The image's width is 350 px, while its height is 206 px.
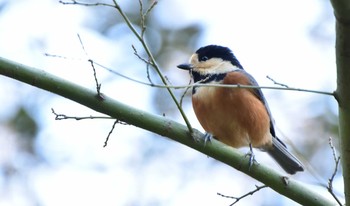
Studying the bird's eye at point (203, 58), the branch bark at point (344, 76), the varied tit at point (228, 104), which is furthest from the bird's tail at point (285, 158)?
the branch bark at point (344, 76)

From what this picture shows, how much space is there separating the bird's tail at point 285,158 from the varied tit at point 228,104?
157mm

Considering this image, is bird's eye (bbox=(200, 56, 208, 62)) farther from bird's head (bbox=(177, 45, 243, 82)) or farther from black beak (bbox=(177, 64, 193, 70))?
black beak (bbox=(177, 64, 193, 70))

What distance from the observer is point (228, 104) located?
5.14 m

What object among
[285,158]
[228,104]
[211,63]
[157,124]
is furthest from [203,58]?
[157,124]

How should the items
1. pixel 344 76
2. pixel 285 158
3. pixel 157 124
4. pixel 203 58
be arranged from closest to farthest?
1. pixel 344 76
2. pixel 157 124
3. pixel 203 58
4. pixel 285 158

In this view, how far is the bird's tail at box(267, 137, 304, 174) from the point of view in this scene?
6137mm

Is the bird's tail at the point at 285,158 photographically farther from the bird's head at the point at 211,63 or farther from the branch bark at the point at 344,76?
the branch bark at the point at 344,76

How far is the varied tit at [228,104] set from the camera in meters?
5.16

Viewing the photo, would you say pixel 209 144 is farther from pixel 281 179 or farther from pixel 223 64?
pixel 223 64

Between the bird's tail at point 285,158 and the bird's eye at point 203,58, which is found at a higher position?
Result: the bird's eye at point 203,58

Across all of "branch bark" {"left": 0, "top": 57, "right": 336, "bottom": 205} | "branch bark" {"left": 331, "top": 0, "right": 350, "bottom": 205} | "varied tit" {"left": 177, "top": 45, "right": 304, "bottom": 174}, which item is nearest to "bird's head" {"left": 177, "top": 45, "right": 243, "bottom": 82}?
"varied tit" {"left": 177, "top": 45, "right": 304, "bottom": 174}

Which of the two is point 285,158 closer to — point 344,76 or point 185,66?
point 185,66

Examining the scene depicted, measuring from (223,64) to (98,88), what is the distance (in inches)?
109

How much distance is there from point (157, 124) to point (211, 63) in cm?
255
